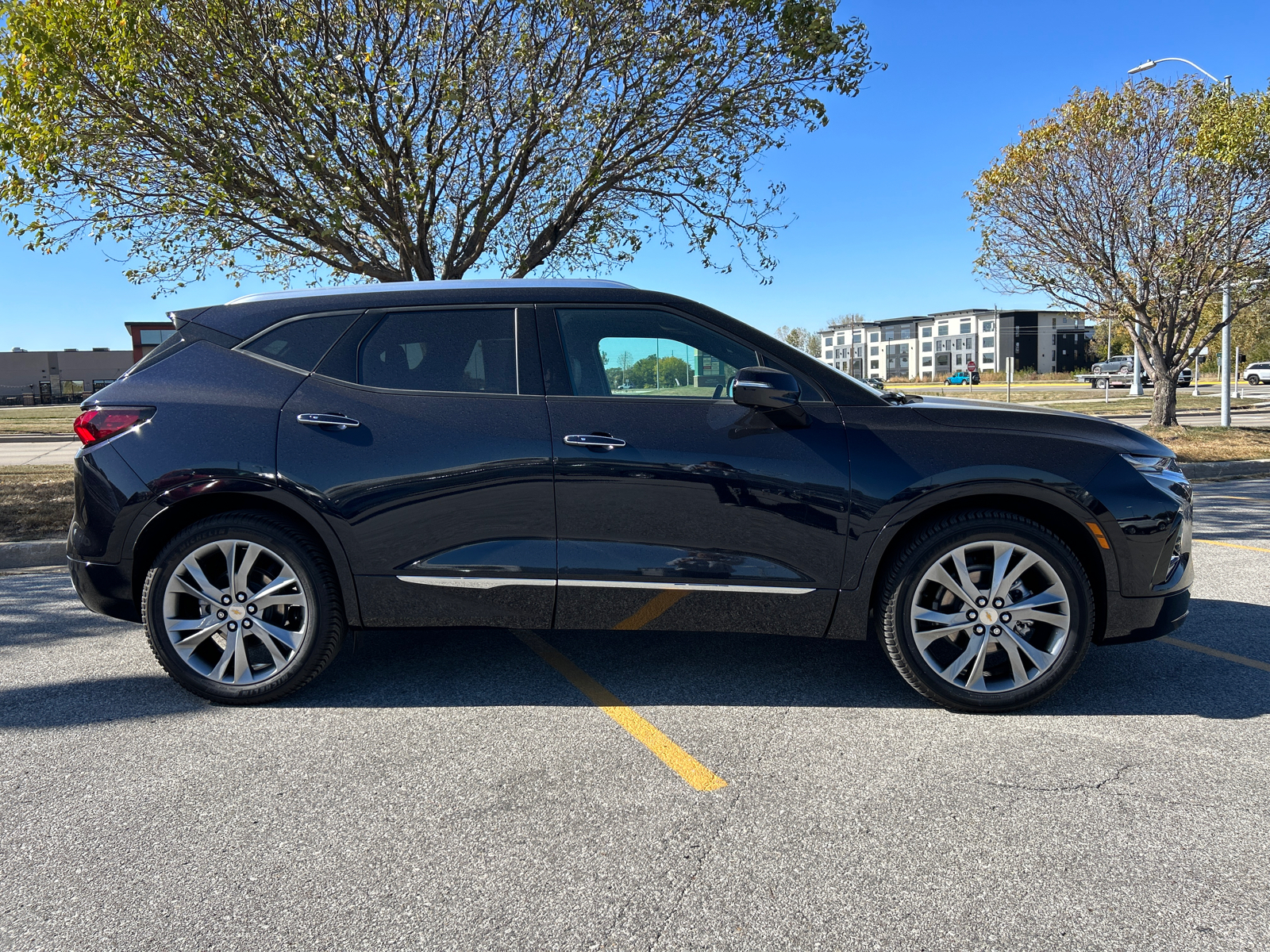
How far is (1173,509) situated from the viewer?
359cm

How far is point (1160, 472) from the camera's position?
3682mm

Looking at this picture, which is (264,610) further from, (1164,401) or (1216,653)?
(1164,401)

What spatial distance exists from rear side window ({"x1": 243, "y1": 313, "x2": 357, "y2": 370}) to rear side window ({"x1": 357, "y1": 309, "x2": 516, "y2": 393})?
0.51 ft

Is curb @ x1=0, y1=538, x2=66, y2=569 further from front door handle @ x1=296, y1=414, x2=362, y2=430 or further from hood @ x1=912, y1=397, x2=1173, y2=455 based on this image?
hood @ x1=912, y1=397, x2=1173, y2=455

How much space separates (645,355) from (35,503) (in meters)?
8.70

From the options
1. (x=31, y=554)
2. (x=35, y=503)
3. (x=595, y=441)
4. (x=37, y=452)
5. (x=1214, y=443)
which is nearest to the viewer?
(x=595, y=441)

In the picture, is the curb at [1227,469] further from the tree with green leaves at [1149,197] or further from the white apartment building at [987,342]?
the white apartment building at [987,342]

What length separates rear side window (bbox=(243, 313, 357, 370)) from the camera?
Result: 3846mm

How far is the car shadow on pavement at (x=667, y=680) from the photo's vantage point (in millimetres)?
3730

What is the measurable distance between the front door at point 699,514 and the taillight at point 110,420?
181 cm

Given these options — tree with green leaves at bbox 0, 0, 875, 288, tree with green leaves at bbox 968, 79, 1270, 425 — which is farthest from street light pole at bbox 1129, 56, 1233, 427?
tree with green leaves at bbox 0, 0, 875, 288

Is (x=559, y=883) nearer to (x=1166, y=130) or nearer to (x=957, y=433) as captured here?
(x=957, y=433)

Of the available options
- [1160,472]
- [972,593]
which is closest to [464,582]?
[972,593]

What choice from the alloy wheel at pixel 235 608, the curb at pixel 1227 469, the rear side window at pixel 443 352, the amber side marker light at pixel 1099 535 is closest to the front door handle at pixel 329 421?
the rear side window at pixel 443 352
